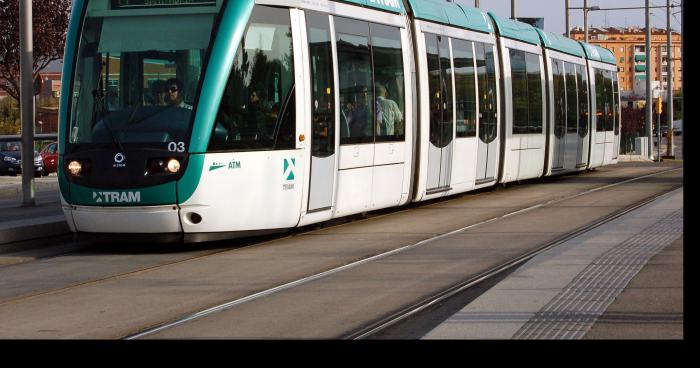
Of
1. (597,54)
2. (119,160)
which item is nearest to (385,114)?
(119,160)

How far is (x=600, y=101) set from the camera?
32.5m

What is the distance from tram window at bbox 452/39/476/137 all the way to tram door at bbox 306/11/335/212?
5605 mm

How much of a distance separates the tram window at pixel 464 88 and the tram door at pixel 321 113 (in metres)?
5.61

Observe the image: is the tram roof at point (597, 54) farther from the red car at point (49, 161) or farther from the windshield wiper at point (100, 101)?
the windshield wiper at point (100, 101)

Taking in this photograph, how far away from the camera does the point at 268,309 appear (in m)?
9.00

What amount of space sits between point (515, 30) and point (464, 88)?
15.5 feet

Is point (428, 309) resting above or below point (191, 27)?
below

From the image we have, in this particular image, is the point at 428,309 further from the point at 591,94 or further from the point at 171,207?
the point at 591,94

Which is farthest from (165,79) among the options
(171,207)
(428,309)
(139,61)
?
(428,309)

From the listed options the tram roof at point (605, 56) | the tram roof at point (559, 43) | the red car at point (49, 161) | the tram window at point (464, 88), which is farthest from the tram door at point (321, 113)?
the red car at point (49, 161)

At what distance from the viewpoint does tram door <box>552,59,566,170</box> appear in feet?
89.6

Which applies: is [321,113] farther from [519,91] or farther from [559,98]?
[559,98]
